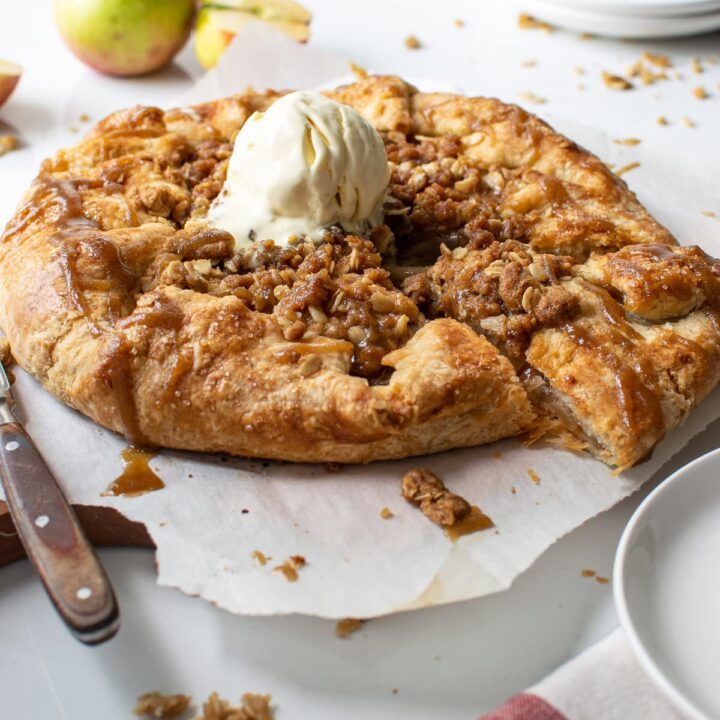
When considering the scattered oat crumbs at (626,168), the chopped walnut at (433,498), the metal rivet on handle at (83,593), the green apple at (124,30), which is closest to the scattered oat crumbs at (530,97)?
the scattered oat crumbs at (626,168)

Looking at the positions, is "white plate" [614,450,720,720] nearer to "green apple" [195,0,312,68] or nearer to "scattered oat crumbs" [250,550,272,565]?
"scattered oat crumbs" [250,550,272,565]

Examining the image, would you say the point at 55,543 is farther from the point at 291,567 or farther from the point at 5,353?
the point at 5,353

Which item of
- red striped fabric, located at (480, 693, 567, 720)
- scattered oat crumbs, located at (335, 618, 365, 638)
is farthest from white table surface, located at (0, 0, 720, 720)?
red striped fabric, located at (480, 693, 567, 720)

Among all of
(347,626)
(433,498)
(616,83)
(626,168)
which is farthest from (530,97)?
(347,626)

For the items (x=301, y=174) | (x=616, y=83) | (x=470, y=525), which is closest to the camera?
(x=470, y=525)

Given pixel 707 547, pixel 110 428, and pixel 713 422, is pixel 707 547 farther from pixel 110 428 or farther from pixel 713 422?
pixel 110 428

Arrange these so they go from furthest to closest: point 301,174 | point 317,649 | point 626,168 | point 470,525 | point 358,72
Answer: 1. point 358,72
2. point 626,168
3. point 301,174
4. point 470,525
5. point 317,649

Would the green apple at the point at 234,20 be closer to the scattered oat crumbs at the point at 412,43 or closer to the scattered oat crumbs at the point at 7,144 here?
the scattered oat crumbs at the point at 412,43

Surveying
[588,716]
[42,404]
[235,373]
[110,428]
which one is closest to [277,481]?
[235,373]
